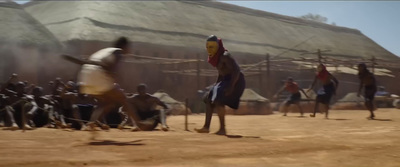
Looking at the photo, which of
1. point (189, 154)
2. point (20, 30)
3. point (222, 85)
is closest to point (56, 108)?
point (222, 85)

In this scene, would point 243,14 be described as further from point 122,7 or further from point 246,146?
point 246,146

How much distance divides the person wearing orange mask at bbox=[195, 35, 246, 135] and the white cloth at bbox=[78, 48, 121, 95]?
1.71 metres

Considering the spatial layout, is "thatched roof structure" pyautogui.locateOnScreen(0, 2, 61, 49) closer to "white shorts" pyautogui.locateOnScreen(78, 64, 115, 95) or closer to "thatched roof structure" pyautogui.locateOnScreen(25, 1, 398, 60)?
"thatched roof structure" pyautogui.locateOnScreen(25, 1, 398, 60)

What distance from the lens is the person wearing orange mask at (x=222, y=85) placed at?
6047 mm

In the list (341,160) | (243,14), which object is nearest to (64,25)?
(243,14)

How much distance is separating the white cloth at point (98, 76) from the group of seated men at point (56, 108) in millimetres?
2230

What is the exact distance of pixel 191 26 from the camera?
2470 cm

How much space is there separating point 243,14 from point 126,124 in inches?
975

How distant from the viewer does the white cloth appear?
4812mm

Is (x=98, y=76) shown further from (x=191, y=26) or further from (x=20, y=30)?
(x=191, y=26)

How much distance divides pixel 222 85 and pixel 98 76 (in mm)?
1974

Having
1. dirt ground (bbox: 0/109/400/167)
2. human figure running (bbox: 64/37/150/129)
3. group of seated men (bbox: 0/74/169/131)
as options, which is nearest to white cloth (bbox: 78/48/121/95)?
human figure running (bbox: 64/37/150/129)

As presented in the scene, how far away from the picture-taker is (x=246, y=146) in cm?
421

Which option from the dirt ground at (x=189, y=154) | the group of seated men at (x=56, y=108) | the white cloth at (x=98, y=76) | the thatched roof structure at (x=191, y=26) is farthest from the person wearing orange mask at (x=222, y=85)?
the thatched roof structure at (x=191, y=26)
